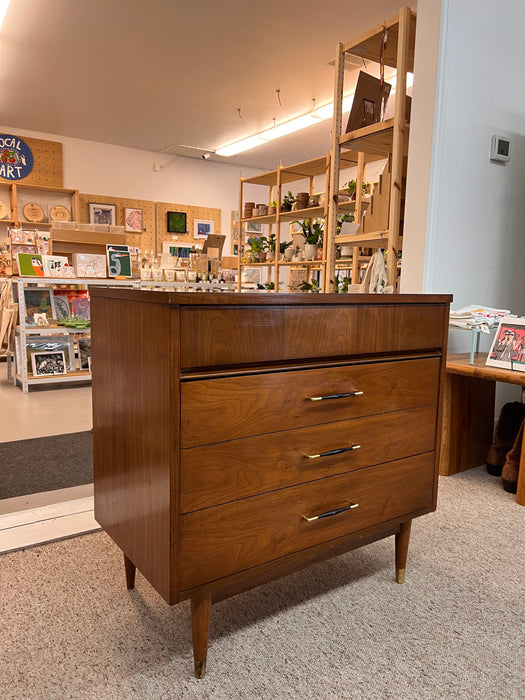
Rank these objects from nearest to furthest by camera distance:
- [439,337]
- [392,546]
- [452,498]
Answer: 1. [439,337]
2. [392,546]
3. [452,498]

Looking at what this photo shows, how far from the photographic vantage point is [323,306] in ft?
3.97

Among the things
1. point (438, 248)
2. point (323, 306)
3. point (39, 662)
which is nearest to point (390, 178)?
point (438, 248)

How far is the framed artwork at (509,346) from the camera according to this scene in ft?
7.54

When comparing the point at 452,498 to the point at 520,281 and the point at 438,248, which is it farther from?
the point at 520,281

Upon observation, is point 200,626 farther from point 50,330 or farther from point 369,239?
point 50,330

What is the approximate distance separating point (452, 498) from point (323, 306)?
1504 mm

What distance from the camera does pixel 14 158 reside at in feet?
25.9

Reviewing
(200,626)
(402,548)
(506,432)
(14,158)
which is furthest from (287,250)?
(200,626)

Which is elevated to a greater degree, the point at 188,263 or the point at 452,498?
the point at 188,263

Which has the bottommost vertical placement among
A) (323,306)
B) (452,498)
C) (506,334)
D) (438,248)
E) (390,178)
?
(452,498)

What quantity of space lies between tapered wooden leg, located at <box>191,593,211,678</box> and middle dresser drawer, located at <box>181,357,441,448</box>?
0.38 meters

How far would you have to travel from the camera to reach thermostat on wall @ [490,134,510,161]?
2.77 metres

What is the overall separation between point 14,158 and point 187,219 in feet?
10.2

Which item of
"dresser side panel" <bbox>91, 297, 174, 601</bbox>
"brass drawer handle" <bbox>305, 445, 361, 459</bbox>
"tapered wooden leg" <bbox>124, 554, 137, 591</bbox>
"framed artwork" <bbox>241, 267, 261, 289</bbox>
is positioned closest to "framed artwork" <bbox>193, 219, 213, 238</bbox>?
"framed artwork" <bbox>241, 267, 261, 289</bbox>
